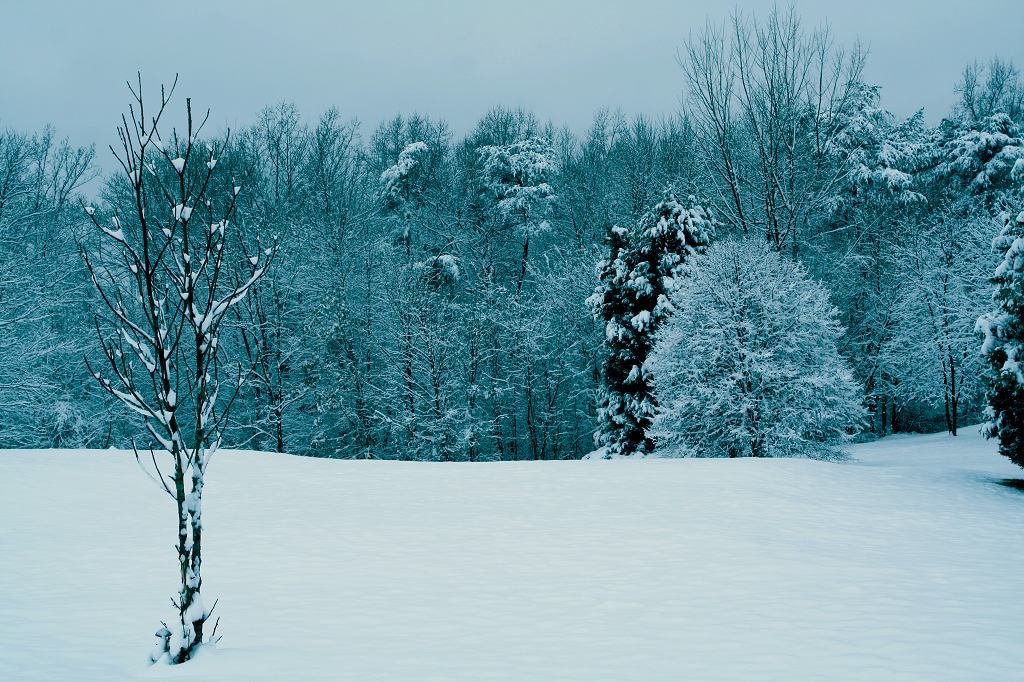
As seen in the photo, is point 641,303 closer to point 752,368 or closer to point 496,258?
point 752,368

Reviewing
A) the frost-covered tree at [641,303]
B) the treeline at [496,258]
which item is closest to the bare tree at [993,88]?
the treeline at [496,258]

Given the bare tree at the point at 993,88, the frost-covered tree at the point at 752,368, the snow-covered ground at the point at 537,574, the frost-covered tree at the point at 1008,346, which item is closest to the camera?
the snow-covered ground at the point at 537,574

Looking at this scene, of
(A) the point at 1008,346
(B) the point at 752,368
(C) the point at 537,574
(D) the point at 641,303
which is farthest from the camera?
(D) the point at 641,303

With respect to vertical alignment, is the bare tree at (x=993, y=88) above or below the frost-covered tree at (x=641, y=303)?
above

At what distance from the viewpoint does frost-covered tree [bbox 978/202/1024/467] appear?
40.1ft

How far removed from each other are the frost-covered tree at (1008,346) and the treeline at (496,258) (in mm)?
8784

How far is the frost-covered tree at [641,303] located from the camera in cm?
2034

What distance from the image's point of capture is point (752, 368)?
15.8m

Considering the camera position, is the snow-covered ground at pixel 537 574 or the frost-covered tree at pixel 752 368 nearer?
the snow-covered ground at pixel 537 574

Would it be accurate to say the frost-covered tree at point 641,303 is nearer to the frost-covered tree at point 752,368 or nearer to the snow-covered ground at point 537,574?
the frost-covered tree at point 752,368

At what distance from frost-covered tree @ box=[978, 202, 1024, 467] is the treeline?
878 cm

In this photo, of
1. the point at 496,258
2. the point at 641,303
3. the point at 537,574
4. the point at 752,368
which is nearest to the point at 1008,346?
the point at 752,368

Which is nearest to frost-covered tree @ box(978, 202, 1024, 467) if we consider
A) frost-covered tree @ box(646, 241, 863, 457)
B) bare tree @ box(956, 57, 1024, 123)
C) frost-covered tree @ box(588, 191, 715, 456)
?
frost-covered tree @ box(646, 241, 863, 457)

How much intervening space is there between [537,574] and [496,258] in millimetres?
26015
